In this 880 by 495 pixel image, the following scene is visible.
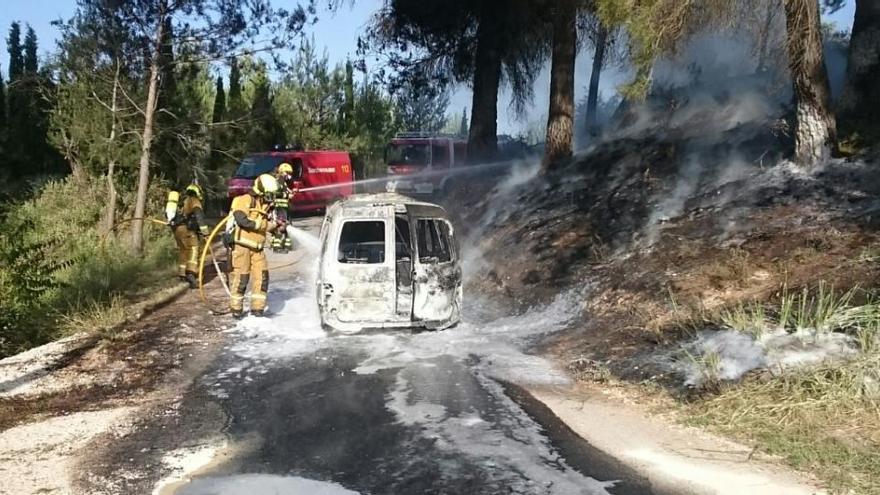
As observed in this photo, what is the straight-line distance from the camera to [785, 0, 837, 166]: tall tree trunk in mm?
9586

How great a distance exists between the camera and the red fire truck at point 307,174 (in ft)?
69.3

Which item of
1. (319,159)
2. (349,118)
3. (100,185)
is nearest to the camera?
(100,185)

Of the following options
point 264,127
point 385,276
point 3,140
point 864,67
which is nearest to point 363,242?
point 385,276

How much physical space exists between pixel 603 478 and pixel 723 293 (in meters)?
4.39

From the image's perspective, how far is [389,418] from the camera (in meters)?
5.86

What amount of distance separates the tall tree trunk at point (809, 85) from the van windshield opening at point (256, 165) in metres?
14.4

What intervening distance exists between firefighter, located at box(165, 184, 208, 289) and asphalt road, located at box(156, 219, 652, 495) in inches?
134

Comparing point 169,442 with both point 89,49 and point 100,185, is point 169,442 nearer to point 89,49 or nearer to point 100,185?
point 89,49

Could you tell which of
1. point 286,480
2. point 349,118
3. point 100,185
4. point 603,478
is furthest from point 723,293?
point 349,118

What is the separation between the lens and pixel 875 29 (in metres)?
11.2

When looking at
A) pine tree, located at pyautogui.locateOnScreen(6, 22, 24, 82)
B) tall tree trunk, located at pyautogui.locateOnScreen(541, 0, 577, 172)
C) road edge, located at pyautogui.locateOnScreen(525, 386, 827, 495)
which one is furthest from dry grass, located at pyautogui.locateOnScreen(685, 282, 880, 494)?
pine tree, located at pyautogui.locateOnScreen(6, 22, 24, 82)

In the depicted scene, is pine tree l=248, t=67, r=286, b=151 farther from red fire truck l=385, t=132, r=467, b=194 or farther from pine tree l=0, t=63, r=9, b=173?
pine tree l=0, t=63, r=9, b=173

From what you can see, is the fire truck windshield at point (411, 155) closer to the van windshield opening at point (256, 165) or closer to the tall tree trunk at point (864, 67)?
the van windshield opening at point (256, 165)

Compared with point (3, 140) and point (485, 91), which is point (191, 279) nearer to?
point (485, 91)
